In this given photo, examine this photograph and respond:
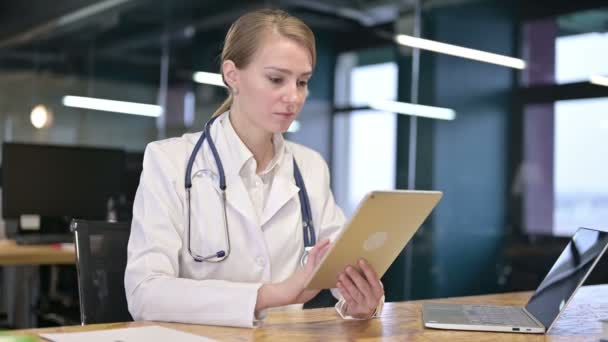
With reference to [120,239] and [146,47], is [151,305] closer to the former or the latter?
[120,239]

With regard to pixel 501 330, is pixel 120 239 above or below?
above

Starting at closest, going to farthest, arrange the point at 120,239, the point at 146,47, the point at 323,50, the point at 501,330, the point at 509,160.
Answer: the point at 501,330
the point at 120,239
the point at 509,160
the point at 323,50
the point at 146,47

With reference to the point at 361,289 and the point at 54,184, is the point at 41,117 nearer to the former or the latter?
the point at 54,184

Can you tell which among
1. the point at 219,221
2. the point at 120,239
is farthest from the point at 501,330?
the point at 120,239

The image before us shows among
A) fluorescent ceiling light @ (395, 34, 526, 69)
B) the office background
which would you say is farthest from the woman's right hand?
fluorescent ceiling light @ (395, 34, 526, 69)

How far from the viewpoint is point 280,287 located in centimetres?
151

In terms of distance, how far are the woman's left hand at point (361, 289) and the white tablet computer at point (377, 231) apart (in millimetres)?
17

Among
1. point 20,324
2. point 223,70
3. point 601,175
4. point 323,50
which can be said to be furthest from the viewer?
point 323,50

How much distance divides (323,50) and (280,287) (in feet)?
13.2

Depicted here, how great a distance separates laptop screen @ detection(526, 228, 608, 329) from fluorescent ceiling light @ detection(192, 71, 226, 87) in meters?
4.60

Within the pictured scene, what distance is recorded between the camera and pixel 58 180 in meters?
3.97

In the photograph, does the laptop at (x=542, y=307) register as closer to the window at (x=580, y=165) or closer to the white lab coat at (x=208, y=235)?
the white lab coat at (x=208, y=235)

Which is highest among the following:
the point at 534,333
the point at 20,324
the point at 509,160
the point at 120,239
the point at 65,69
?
the point at 65,69

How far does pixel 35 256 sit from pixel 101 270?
179 centimetres
